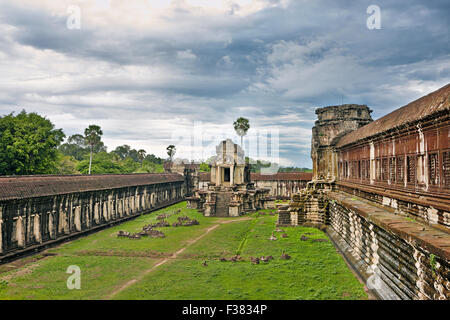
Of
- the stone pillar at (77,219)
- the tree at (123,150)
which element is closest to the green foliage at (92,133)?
the stone pillar at (77,219)

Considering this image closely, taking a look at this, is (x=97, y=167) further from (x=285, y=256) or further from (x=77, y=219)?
(x=285, y=256)

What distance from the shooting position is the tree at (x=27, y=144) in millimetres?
30844

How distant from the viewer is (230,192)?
36.7 meters

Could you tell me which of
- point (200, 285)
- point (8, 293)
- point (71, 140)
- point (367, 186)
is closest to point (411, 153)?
point (367, 186)

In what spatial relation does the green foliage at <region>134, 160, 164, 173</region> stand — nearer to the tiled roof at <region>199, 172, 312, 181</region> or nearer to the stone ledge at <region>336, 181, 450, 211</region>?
the tiled roof at <region>199, 172, 312, 181</region>

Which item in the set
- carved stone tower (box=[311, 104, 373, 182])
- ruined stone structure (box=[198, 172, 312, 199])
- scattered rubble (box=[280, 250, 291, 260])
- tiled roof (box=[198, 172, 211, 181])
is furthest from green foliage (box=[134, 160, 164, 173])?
scattered rubble (box=[280, 250, 291, 260])

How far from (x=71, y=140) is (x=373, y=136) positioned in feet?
377

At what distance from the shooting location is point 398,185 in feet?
38.4

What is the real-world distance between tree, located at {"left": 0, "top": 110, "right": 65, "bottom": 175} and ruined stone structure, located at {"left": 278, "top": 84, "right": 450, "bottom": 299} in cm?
2914

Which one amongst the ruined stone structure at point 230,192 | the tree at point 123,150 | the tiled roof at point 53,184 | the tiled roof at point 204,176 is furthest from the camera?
the tree at point 123,150

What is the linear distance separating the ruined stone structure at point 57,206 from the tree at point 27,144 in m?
9.04

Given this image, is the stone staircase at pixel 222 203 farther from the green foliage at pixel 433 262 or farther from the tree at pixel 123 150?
the tree at pixel 123 150

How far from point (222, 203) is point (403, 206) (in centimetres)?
2602

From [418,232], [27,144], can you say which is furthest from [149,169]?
[418,232]
